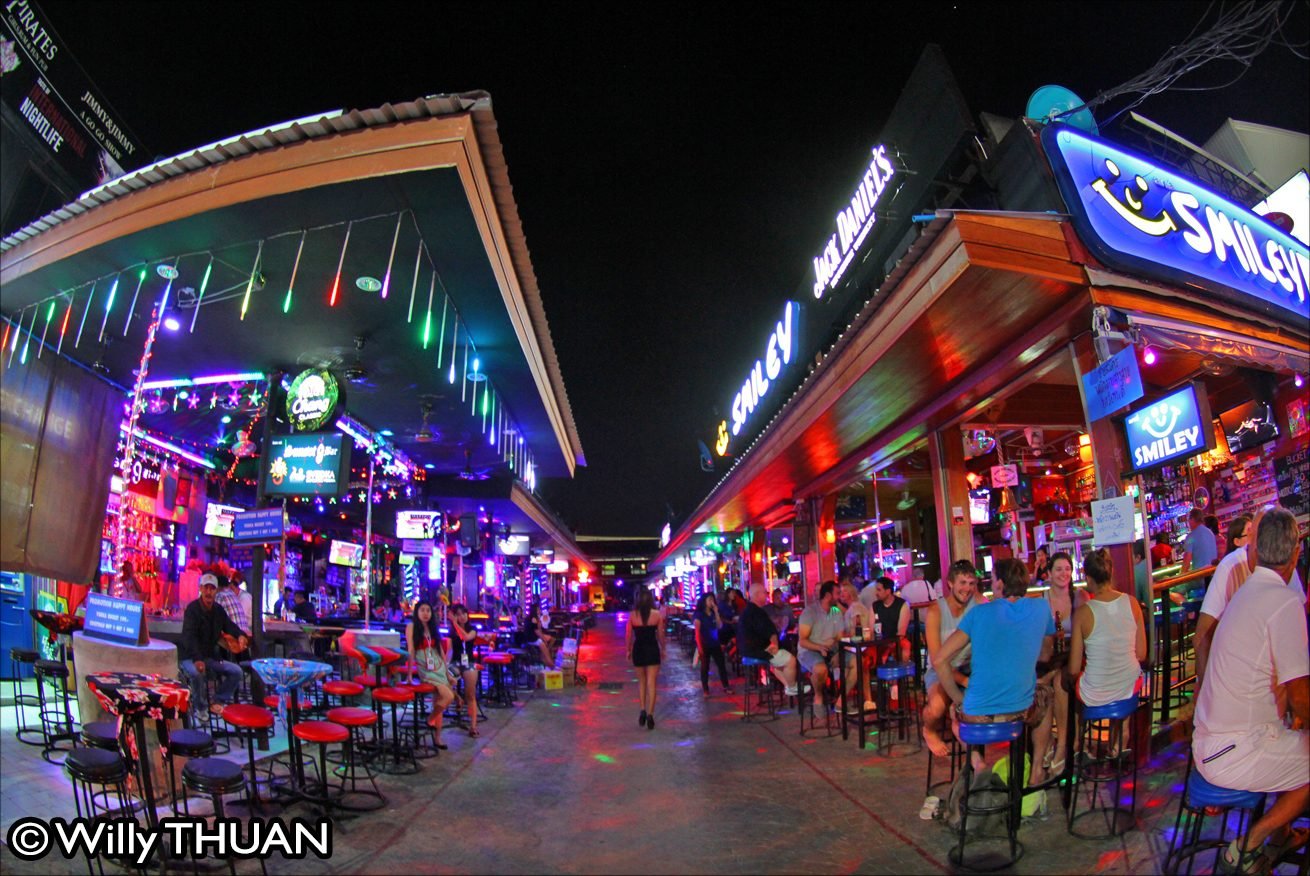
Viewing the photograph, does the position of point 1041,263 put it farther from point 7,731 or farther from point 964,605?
point 7,731

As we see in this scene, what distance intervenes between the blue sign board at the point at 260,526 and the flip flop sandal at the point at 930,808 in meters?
7.78

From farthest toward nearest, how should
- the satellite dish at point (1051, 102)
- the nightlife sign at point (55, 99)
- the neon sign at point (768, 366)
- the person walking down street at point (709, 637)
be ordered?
the neon sign at point (768, 366) < the person walking down street at point (709, 637) < the nightlife sign at point (55, 99) < the satellite dish at point (1051, 102)

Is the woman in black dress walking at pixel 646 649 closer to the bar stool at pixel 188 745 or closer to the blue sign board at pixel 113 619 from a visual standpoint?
the blue sign board at pixel 113 619

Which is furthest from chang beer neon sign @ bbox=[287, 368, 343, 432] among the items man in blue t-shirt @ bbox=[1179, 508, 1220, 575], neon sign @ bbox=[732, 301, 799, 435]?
neon sign @ bbox=[732, 301, 799, 435]

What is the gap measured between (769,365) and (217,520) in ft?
41.9

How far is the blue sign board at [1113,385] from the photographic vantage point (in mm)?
5559

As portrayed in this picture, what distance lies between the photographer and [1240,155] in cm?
1385

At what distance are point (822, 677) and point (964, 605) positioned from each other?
4.00m

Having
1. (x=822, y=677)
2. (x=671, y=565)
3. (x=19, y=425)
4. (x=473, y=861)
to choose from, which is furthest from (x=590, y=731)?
(x=671, y=565)

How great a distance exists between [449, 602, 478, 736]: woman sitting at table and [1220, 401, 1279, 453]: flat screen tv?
10431 millimetres

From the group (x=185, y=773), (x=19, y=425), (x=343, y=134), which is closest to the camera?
(x=185, y=773)

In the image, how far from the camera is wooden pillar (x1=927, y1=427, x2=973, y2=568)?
32.1 feet

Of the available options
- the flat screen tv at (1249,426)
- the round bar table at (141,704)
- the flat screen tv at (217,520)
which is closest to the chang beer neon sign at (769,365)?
the flat screen tv at (1249,426)

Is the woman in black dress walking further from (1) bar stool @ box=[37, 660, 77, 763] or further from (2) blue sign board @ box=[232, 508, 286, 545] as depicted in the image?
(1) bar stool @ box=[37, 660, 77, 763]
